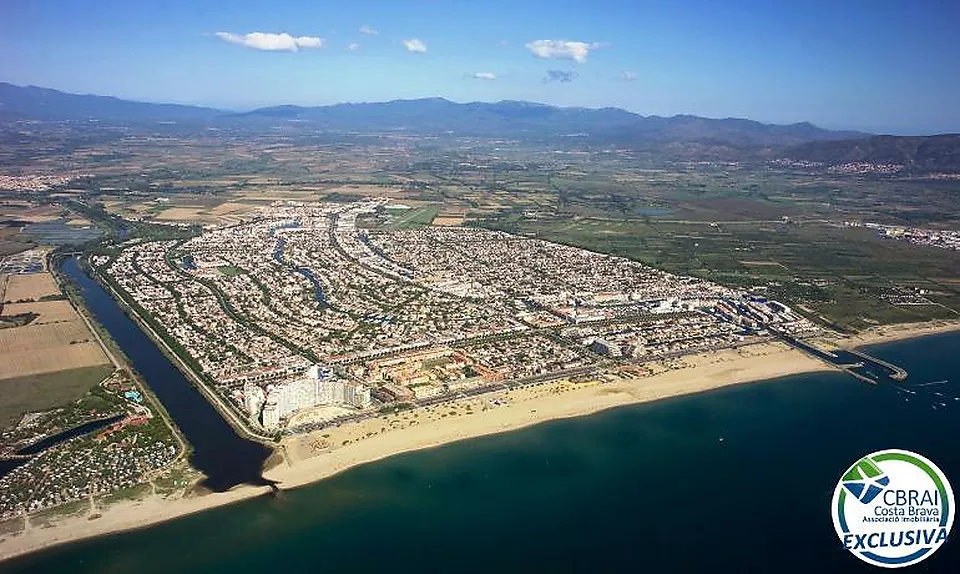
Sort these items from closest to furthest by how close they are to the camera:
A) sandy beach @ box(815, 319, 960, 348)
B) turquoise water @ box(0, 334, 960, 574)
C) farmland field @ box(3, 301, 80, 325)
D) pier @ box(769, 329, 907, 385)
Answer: turquoise water @ box(0, 334, 960, 574)
pier @ box(769, 329, 907, 385)
farmland field @ box(3, 301, 80, 325)
sandy beach @ box(815, 319, 960, 348)

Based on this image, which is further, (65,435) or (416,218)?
(416,218)

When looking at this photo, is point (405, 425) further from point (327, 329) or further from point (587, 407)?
point (327, 329)

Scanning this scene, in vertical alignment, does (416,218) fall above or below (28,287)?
above

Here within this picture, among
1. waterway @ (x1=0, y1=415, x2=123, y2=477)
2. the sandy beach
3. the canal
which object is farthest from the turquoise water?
the sandy beach

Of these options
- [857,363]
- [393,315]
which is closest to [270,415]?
[393,315]

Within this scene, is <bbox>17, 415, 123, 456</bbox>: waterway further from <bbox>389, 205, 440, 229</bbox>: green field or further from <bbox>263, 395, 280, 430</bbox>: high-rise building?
<bbox>389, 205, 440, 229</bbox>: green field

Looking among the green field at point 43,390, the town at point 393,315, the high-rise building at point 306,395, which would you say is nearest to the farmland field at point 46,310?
the town at point 393,315

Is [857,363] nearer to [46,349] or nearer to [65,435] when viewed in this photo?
[65,435]
